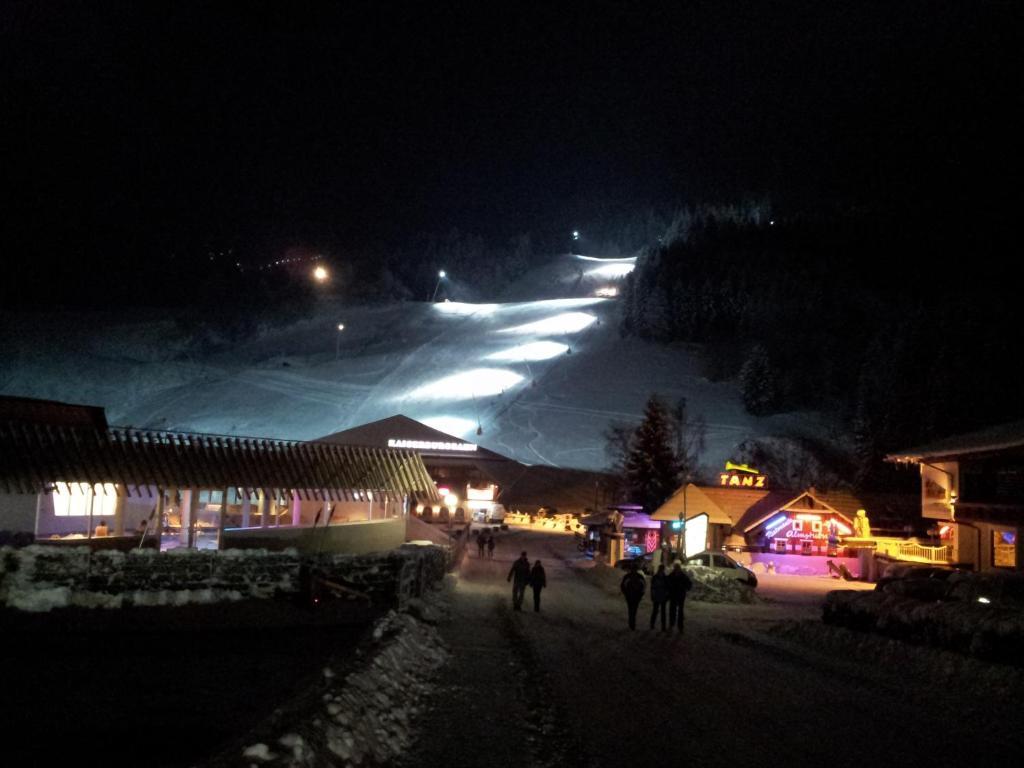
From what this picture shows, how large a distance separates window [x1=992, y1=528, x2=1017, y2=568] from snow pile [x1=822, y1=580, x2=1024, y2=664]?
49.8 ft

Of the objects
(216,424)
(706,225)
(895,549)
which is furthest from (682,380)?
(706,225)

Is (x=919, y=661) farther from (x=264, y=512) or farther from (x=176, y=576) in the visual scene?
(x=264, y=512)

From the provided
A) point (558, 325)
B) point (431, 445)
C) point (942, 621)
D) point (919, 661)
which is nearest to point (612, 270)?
point (558, 325)

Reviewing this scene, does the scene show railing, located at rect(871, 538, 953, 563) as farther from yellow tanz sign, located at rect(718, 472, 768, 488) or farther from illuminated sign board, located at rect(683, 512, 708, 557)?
yellow tanz sign, located at rect(718, 472, 768, 488)

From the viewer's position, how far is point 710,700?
9.23m

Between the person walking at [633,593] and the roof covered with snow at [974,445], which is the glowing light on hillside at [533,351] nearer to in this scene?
the roof covered with snow at [974,445]

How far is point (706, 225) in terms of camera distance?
165625mm

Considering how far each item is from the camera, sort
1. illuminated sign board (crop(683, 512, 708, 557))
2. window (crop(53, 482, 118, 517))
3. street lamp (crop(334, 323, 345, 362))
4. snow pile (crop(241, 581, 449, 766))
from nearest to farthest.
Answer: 1. snow pile (crop(241, 581, 449, 766))
2. window (crop(53, 482, 118, 517))
3. illuminated sign board (crop(683, 512, 708, 557))
4. street lamp (crop(334, 323, 345, 362))

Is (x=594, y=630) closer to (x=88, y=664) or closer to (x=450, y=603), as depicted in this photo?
(x=450, y=603)

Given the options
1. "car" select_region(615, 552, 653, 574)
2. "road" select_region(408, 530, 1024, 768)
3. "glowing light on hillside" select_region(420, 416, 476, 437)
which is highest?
"glowing light on hillside" select_region(420, 416, 476, 437)

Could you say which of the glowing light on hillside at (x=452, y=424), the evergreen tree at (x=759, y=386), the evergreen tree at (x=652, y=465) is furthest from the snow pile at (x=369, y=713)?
the evergreen tree at (x=759, y=386)

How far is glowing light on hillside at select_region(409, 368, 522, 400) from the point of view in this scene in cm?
8306

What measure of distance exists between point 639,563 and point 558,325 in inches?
3310

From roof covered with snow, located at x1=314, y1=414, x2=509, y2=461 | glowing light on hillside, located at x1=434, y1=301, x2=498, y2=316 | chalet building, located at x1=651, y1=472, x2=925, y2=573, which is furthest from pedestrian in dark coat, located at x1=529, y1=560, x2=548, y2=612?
glowing light on hillside, located at x1=434, y1=301, x2=498, y2=316
